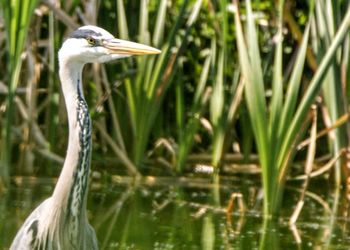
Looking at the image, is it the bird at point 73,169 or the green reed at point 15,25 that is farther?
the green reed at point 15,25

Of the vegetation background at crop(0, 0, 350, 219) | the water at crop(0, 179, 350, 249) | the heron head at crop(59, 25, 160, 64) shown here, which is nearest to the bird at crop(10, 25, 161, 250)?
the heron head at crop(59, 25, 160, 64)

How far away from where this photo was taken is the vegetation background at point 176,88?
7.04 metres

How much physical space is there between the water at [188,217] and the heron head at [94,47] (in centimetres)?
141

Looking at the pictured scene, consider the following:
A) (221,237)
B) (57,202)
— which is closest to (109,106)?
(221,237)

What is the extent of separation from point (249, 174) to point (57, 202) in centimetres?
346

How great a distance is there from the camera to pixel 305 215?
713 cm

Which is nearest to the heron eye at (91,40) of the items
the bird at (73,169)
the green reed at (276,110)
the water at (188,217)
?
the bird at (73,169)

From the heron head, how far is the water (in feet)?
4.62

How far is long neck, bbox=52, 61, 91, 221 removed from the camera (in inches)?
200

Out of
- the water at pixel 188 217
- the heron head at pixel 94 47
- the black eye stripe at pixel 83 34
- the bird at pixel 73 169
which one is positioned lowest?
the water at pixel 188 217

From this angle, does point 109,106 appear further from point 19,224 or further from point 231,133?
point 19,224

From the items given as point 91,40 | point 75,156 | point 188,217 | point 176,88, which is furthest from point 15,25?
point 75,156

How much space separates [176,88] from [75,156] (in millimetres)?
3393

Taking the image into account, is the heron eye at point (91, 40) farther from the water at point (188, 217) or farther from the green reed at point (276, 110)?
the green reed at point (276, 110)
